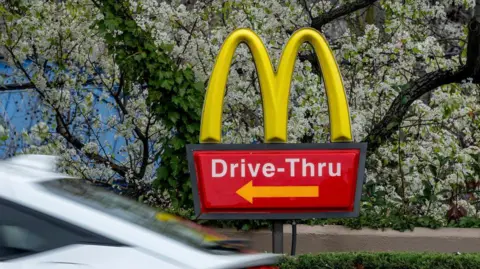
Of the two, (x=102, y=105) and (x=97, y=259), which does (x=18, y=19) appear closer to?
(x=102, y=105)

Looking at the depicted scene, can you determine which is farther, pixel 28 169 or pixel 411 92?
pixel 411 92

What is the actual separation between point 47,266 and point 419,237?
6.51 metres

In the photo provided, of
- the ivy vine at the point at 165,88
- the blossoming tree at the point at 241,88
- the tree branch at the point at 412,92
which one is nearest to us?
the ivy vine at the point at 165,88

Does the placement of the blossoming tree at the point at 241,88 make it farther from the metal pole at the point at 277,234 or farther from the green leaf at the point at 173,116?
the metal pole at the point at 277,234

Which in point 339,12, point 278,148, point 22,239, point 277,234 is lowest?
point 277,234

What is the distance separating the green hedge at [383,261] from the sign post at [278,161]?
49 centimetres

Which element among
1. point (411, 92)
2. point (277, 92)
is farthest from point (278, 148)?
point (411, 92)

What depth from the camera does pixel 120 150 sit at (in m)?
12.8

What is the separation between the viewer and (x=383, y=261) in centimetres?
853

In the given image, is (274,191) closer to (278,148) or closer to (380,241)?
(278,148)

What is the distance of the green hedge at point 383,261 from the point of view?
849 cm

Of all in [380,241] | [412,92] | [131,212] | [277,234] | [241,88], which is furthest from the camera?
[241,88]

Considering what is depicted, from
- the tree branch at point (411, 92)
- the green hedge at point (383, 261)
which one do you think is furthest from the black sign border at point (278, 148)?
the tree branch at point (411, 92)

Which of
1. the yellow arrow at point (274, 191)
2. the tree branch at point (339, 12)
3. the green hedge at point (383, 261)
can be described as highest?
the tree branch at point (339, 12)
